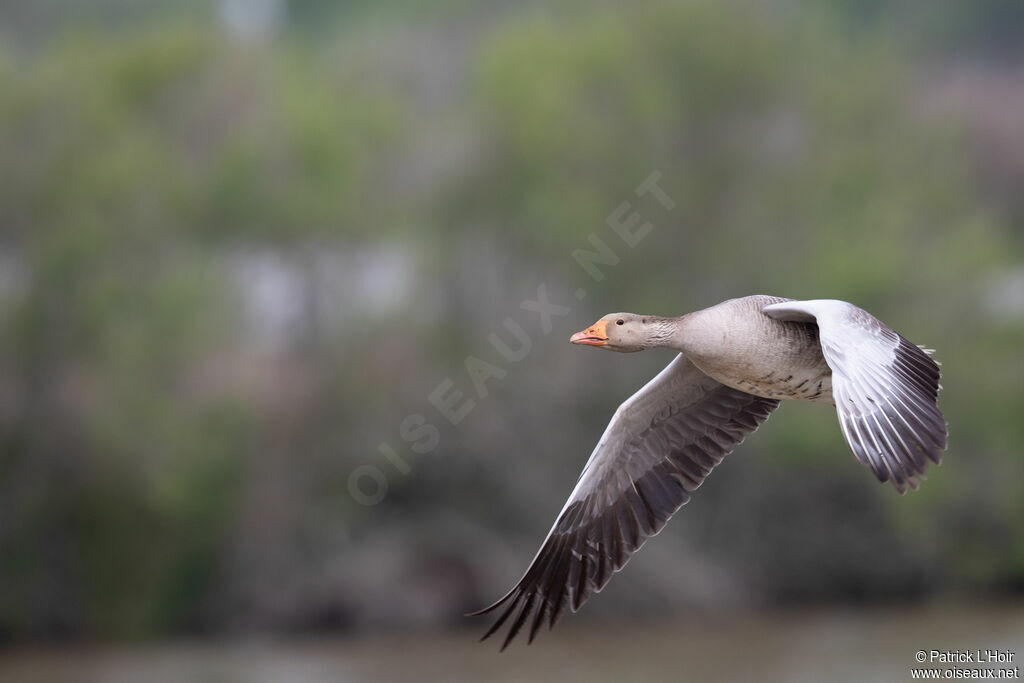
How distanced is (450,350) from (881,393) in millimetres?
15697

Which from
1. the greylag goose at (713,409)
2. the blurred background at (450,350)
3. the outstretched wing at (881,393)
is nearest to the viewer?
the outstretched wing at (881,393)

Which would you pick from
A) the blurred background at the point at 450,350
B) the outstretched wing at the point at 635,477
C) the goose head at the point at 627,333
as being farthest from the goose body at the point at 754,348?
the blurred background at the point at 450,350

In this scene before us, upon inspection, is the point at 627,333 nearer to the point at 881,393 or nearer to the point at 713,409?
the point at 713,409

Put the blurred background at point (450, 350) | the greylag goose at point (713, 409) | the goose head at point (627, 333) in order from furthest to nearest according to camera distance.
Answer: the blurred background at point (450, 350), the goose head at point (627, 333), the greylag goose at point (713, 409)

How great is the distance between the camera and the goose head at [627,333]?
9.19m

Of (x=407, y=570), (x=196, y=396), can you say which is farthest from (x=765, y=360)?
(x=196, y=396)

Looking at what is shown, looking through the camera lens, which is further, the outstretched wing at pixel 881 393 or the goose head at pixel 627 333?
the goose head at pixel 627 333

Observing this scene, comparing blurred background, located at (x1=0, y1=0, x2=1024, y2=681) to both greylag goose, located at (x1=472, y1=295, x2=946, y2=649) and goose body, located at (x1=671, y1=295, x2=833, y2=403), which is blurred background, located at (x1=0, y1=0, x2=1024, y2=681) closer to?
greylag goose, located at (x1=472, y1=295, x2=946, y2=649)

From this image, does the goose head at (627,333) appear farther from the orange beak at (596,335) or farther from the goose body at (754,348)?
the goose body at (754,348)

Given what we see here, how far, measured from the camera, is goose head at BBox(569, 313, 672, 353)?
9.19 meters

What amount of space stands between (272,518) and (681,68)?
10166 mm

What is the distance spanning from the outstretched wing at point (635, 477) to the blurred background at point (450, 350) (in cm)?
1073

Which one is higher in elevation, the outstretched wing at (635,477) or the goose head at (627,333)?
the goose head at (627,333)

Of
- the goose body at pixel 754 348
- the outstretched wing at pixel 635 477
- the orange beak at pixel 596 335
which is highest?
the goose body at pixel 754 348
